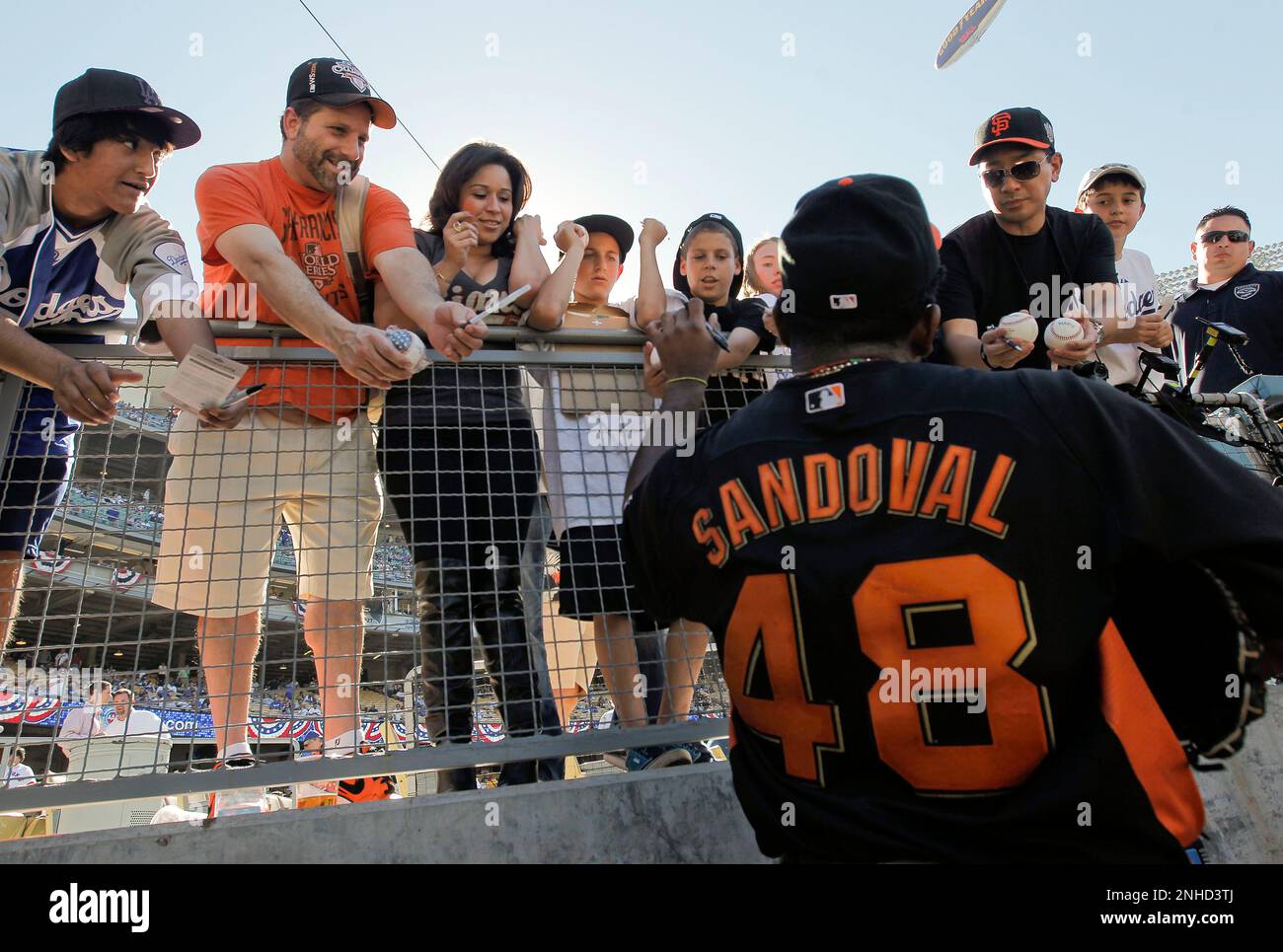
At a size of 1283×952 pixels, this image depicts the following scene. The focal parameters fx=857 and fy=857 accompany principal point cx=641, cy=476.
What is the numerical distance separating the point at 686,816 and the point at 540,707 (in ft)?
2.05

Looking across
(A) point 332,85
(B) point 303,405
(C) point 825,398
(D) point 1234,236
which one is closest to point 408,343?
(B) point 303,405

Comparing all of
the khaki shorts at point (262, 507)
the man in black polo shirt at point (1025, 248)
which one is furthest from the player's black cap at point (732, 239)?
the khaki shorts at point (262, 507)

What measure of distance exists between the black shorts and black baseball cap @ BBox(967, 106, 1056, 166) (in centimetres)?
232

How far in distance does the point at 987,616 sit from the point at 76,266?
3247mm

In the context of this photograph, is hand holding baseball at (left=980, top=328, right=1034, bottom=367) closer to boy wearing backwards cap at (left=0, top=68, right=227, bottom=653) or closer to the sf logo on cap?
boy wearing backwards cap at (left=0, top=68, right=227, bottom=653)

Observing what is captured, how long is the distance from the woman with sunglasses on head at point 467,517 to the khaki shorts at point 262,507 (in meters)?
0.21

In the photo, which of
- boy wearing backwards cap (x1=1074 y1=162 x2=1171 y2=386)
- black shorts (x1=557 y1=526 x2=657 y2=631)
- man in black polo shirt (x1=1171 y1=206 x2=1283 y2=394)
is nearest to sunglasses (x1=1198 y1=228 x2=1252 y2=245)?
man in black polo shirt (x1=1171 y1=206 x2=1283 y2=394)

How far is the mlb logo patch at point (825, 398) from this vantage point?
61.4 inches

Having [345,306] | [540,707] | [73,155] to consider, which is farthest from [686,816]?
[73,155]

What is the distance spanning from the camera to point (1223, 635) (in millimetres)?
1429

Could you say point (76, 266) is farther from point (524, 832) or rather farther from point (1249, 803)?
point (1249, 803)

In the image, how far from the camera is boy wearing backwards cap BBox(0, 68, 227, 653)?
266 centimetres

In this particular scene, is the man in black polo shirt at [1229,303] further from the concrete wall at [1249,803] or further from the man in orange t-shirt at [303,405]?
the man in orange t-shirt at [303,405]

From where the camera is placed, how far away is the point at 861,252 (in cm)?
166
